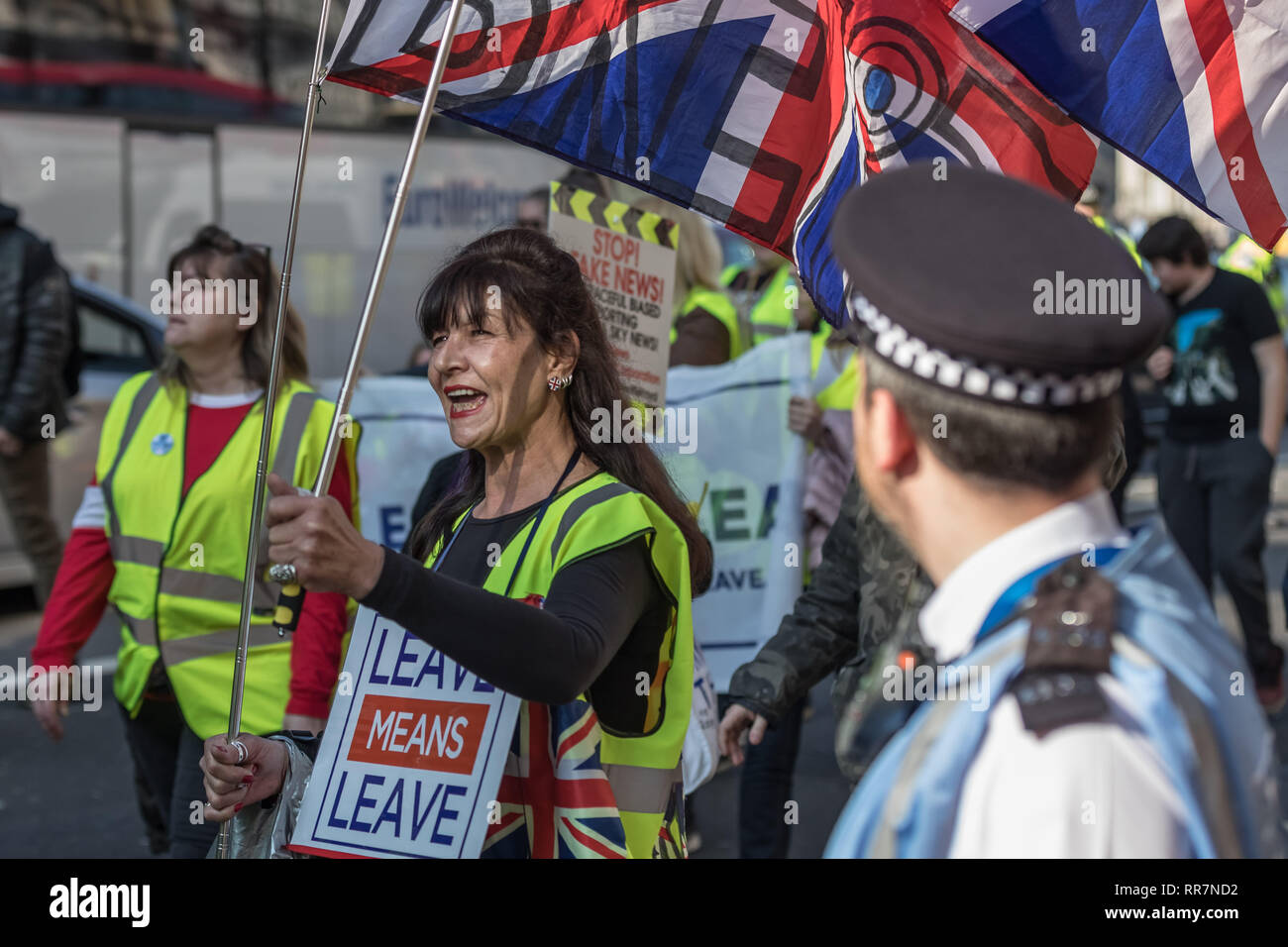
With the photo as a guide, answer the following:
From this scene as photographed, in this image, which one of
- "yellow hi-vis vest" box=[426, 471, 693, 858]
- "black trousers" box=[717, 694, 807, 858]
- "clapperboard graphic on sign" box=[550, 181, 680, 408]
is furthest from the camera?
"black trousers" box=[717, 694, 807, 858]

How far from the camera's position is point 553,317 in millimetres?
2707

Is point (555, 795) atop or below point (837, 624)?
below

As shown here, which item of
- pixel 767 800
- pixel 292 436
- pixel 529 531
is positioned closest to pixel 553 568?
pixel 529 531

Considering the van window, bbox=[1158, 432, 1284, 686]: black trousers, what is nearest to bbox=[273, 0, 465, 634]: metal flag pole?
bbox=[1158, 432, 1284, 686]: black trousers

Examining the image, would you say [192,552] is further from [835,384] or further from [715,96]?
[835,384]

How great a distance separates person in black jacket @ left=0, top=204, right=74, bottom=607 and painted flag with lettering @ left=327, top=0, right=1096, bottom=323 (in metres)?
4.53

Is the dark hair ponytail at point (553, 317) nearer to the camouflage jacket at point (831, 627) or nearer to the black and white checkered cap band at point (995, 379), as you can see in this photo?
the camouflage jacket at point (831, 627)

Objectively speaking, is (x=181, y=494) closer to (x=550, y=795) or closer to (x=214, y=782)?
(x=214, y=782)

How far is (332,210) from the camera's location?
34.9ft

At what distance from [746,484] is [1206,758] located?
12.9ft

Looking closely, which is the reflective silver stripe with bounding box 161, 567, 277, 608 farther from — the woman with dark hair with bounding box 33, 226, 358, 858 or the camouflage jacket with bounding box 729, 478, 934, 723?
the camouflage jacket with bounding box 729, 478, 934, 723

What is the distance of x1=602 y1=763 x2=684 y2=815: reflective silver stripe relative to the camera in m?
2.48

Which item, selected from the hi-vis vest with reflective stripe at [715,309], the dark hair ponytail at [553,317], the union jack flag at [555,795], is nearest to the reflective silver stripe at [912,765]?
the union jack flag at [555,795]

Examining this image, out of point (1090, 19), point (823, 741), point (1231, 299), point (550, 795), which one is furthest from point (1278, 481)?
point (550, 795)
